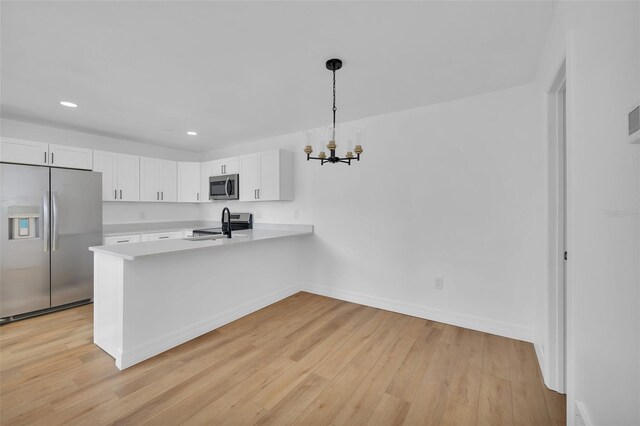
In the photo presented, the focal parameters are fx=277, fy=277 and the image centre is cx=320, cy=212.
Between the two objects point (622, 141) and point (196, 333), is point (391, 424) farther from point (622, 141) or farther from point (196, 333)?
point (196, 333)

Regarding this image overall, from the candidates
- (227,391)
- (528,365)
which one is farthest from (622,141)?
(227,391)

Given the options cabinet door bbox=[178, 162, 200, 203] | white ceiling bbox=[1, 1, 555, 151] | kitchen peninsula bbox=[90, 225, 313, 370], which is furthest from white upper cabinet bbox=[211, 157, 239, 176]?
kitchen peninsula bbox=[90, 225, 313, 370]

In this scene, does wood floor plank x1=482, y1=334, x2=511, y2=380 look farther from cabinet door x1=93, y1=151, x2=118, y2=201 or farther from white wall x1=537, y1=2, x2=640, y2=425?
Result: cabinet door x1=93, y1=151, x2=118, y2=201

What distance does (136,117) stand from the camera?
346cm

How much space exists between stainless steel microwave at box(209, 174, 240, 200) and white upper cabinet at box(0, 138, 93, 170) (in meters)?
1.64

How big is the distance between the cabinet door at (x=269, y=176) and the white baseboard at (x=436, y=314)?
1.47 metres

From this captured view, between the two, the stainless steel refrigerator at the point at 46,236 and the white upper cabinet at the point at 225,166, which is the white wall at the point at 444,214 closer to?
the white upper cabinet at the point at 225,166

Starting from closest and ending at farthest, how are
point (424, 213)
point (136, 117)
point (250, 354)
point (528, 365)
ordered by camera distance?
point (528, 365) → point (250, 354) → point (424, 213) → point (136, 117)

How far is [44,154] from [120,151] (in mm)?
1122

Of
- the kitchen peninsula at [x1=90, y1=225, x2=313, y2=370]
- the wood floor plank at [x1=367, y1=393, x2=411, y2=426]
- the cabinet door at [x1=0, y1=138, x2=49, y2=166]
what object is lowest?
the wood floor plank at [x1=367, y1=393, x2=411, y2=426]

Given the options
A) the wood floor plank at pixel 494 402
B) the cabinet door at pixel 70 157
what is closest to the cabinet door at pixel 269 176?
the cabinet door at pixel 70 157

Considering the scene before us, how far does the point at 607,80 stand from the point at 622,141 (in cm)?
30

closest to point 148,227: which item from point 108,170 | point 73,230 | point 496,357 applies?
point 108,170

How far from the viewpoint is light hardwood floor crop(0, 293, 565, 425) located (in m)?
1.66
